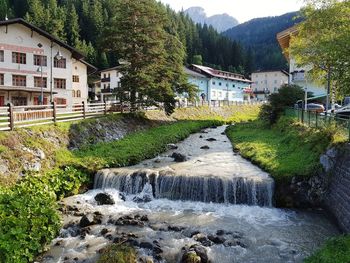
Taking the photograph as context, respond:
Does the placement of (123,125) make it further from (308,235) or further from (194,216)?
(308,235)

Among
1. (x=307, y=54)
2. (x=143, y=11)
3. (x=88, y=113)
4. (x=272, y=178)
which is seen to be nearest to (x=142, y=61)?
(x=143, y=11)

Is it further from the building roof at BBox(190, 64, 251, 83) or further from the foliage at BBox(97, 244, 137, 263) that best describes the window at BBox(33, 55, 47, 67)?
the building roof at BBox(190, 64, 251, 83)

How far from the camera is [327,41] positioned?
16656 mm

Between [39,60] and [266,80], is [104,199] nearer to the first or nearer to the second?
[39,60]

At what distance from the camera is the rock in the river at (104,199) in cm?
1717

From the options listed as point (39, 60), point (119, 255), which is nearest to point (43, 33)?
point (39, 60)

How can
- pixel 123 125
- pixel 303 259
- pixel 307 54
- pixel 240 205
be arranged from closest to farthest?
pixel 303 259, pixel 240 205, pixel 307 54, pixel 123 125

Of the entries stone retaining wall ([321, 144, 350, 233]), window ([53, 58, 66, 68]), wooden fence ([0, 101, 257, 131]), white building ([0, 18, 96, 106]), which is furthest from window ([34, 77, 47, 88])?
stone retaining wall ([321, 144, 350, 233])

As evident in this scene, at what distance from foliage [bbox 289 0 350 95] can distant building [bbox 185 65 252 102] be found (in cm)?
5131

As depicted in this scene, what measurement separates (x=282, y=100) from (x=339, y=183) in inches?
783

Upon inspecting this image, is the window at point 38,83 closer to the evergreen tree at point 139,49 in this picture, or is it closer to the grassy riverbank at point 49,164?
the evergreen tree at point 139,49

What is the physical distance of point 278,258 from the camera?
1181 centimetres

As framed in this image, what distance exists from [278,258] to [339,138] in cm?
734

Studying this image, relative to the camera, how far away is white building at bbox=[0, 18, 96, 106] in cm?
4116
